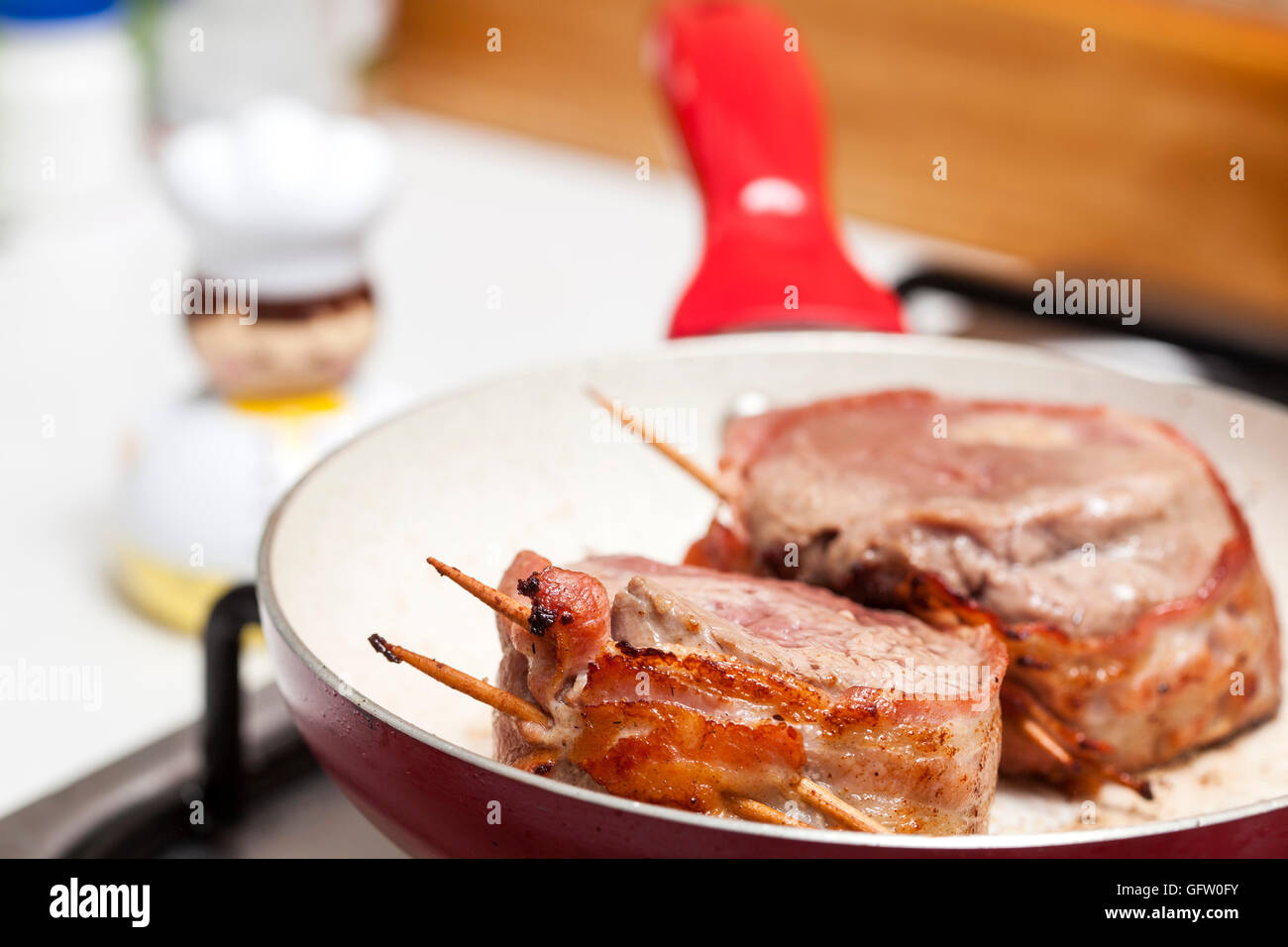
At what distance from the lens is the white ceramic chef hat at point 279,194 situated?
3.68 feet

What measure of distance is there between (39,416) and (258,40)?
843 mm

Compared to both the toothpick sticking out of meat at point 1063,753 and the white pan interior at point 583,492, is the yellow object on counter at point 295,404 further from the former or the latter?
the toothpick sticking out of meat at point 1063,753

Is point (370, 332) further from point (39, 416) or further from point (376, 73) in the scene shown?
point (376, 73)

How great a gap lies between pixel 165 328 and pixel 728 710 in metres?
1.48

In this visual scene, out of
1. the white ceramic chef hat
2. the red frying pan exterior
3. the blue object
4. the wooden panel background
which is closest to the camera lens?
the red frying pan exterior

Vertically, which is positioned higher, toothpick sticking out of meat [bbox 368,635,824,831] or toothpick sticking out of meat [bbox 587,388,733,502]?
toothpick sticking out of meat [bbox 587,388,733,502]

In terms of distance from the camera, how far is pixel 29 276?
6.73 ft

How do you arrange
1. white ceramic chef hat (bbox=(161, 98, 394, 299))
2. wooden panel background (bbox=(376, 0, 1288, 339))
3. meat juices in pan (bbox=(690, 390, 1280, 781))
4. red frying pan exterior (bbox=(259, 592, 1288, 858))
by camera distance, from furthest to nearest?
1. wooden panel background (bbox=(376, 0, 1288, 339))
2. white ceramic chef hat (bbox=(161, 98, 394, 299))
3. meat juices in pan (bbox=(690, 390, 1280, 781))
4. red frying pan exterior (bbox=(259, 592, 1288, 858))

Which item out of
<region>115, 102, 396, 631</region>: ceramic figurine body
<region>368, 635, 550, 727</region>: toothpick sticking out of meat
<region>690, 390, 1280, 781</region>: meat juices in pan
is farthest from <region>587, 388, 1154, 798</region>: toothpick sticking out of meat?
<region>115, 102, 396, 631</region>: ceramic figurine body

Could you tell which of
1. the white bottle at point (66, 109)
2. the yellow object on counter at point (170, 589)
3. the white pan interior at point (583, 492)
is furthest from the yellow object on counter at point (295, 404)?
the white bottle at point (66, 109)

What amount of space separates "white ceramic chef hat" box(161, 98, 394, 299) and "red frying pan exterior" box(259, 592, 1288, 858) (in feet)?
1.66

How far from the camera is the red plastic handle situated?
1.16 metres

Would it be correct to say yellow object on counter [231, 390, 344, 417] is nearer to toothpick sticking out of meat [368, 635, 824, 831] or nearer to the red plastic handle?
the red plastic handle

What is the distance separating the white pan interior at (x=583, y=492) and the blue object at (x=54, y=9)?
47.8 inches
